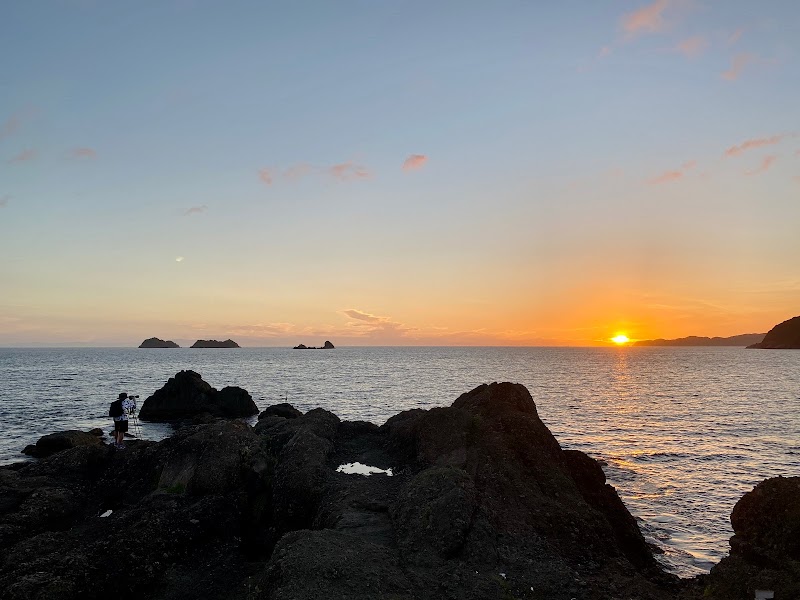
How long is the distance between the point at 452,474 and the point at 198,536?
31.1 feet

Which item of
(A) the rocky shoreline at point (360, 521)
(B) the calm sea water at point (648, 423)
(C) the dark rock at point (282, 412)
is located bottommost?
(B) the calm sea water at point (648, 423)

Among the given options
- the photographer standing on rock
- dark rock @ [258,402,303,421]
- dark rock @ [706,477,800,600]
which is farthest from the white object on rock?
dark rock @ [258,402,303,421]

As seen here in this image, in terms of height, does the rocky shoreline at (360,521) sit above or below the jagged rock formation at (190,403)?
above

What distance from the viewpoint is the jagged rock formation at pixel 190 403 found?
61.4m

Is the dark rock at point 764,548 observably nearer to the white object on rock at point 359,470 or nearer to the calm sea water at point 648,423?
the calm sea water at point 648,423

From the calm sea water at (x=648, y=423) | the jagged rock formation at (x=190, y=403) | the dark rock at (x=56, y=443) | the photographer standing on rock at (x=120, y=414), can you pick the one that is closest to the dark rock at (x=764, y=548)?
the calm sea water at (x=648, y=423)

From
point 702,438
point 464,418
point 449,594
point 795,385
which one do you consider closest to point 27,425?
point 464,418

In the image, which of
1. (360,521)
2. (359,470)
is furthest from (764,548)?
(359,470)

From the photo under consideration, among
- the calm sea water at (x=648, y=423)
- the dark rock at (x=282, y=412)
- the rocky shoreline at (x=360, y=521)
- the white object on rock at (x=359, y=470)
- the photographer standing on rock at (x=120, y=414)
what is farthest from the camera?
the dark rock at (x=282, y=412)

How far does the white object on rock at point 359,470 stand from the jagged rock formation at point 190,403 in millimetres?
42761

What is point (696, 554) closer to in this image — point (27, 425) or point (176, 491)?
point (176, 491)

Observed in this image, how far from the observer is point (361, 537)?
1495 centimetres

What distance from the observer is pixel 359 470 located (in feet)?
72.1

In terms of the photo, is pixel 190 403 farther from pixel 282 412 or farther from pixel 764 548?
pixel 764 548
